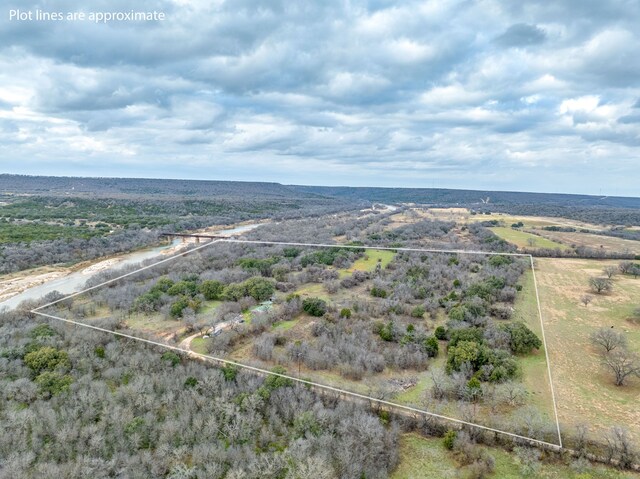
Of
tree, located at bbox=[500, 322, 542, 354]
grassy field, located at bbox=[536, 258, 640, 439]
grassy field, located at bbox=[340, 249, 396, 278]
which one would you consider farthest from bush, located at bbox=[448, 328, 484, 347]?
grassy field, located at bbox=[340, 249, 396, 278]

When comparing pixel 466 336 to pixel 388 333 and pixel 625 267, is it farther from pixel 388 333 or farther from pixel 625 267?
pixel 625 267

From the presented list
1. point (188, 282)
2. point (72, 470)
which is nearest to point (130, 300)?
point (188, 282)

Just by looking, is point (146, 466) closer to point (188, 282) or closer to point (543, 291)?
point (188, 282)

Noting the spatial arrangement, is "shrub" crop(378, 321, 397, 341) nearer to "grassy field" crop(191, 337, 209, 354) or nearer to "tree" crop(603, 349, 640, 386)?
"grassy field" crop(191, 337, 209, 354)

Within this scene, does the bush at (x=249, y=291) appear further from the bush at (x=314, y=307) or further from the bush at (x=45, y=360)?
the bush at (x=45, y=360)

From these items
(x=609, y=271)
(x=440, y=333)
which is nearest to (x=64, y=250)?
(x=440, y=333)

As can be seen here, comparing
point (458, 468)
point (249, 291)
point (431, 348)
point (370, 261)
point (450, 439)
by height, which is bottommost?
point (458, 468)
